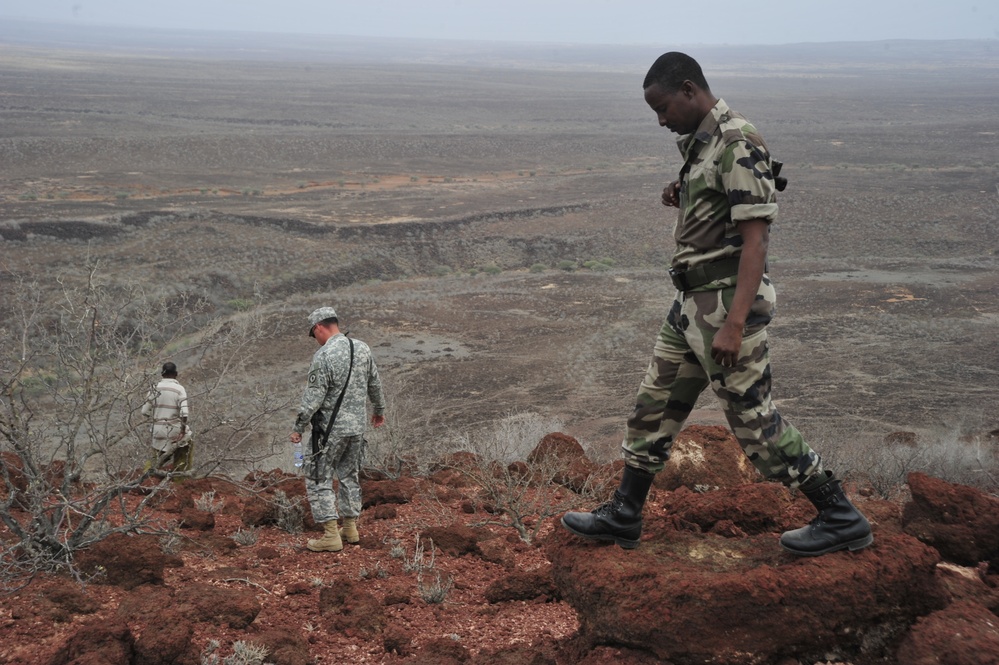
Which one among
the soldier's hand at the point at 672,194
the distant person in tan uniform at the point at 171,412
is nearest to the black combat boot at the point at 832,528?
the soldier's hand at the point at 672,194

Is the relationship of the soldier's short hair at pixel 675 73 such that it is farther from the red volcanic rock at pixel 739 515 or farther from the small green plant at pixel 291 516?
the small green plant at pixel 291 516

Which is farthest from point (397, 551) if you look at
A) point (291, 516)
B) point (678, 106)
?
point (678, 106)

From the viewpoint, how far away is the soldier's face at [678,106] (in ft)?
11.0

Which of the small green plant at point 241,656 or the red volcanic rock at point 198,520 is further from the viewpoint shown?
the red volcanic rock at point 198,520

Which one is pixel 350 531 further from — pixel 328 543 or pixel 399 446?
pixel 399 446

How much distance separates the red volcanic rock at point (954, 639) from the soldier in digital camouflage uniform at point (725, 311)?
360 mm

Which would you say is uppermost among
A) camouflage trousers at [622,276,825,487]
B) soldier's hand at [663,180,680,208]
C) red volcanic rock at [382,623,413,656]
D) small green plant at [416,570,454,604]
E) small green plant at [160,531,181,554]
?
soldier's hand at [663,180,680,208]

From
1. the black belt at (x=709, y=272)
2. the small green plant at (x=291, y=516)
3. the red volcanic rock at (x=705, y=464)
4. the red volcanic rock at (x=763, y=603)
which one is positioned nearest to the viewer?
the red volcanic rock at (x=763, y=603)

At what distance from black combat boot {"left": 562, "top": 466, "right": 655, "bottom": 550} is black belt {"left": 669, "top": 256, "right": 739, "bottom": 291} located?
72 cm

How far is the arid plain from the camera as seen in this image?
16.1 metres

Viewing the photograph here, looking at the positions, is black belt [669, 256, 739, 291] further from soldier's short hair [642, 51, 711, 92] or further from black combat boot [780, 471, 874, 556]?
black combat boot [780, 471, 874, 556]

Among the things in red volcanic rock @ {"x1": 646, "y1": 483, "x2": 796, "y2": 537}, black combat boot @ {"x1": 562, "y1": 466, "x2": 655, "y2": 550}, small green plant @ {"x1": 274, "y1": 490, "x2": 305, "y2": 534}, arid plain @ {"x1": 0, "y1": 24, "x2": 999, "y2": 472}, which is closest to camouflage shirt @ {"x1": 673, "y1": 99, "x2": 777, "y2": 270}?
black combat boot @ {"x1": 562, "y1": 466, "x2": 655, "y2": 550}

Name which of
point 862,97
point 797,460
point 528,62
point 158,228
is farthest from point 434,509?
point 528,62

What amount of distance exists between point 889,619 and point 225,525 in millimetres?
4039
